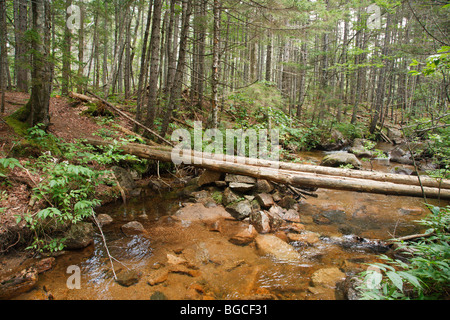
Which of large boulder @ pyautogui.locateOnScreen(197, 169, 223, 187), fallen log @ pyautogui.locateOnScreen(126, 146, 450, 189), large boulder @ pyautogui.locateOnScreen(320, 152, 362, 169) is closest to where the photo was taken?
fallen log @ pyautogui.locateOnScreen(126, 146, 450, 189)

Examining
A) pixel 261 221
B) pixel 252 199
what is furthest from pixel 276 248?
pixel 252 199

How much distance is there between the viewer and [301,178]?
589 cm

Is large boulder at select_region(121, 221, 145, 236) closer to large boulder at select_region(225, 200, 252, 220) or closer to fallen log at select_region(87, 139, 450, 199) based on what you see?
large boulder at select_region(225, 200, 252, 220)

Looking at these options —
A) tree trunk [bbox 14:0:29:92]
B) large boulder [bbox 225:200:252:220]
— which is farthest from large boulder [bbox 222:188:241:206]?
tree trunk [bbox 14:0:29:92]

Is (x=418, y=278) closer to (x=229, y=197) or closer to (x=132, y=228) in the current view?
(x=229, y=197)

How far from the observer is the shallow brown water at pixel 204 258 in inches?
125

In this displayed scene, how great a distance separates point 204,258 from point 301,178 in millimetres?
3333

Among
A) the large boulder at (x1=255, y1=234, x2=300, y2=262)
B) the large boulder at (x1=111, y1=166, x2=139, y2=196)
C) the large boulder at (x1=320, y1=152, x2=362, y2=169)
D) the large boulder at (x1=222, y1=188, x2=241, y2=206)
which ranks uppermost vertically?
the large boulder at (x1=320, y1=152, x2=362, y2=169)

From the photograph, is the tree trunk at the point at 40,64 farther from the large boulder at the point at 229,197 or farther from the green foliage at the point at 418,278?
the green foliage at the point at 418,278

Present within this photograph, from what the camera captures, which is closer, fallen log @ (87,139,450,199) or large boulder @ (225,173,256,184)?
fallen log @ (87,139,450,199)

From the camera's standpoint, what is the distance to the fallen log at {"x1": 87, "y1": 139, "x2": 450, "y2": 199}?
17.9ft

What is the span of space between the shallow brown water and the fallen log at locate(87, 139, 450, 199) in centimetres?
91

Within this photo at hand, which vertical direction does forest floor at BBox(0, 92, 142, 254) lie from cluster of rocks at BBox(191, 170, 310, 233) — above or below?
above
